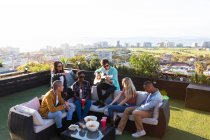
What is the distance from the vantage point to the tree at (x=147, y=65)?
691cm

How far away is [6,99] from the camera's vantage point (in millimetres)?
6199

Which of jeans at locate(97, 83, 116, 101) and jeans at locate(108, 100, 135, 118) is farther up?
jeans at locate(97, 83, 116, 101)

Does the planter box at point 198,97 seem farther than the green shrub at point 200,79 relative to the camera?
No

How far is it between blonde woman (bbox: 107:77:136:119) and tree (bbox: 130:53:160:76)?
2625 millimetres

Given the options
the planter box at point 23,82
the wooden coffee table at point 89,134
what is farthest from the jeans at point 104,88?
the planter box at point 23,82

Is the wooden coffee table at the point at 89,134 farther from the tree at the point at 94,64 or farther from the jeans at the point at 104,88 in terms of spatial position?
the tree at the point at 94,64

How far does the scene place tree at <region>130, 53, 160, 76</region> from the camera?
22.7 ft

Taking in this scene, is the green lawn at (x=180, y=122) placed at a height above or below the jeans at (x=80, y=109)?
below

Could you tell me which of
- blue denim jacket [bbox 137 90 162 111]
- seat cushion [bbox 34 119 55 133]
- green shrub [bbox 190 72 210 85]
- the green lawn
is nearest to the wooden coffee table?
seat cushion [bbox 34 119 55 133]

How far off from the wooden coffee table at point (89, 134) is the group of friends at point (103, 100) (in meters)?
0.54

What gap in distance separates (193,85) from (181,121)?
1.53 meters

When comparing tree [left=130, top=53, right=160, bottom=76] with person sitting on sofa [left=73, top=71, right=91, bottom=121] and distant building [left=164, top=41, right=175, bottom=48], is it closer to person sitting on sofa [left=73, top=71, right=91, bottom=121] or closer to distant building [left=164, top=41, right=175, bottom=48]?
person sitting on sofa [left=73, top=71, right=91, bottom=121]

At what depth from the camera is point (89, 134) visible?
3.33m

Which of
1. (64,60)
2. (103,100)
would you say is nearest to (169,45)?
(64,60)
